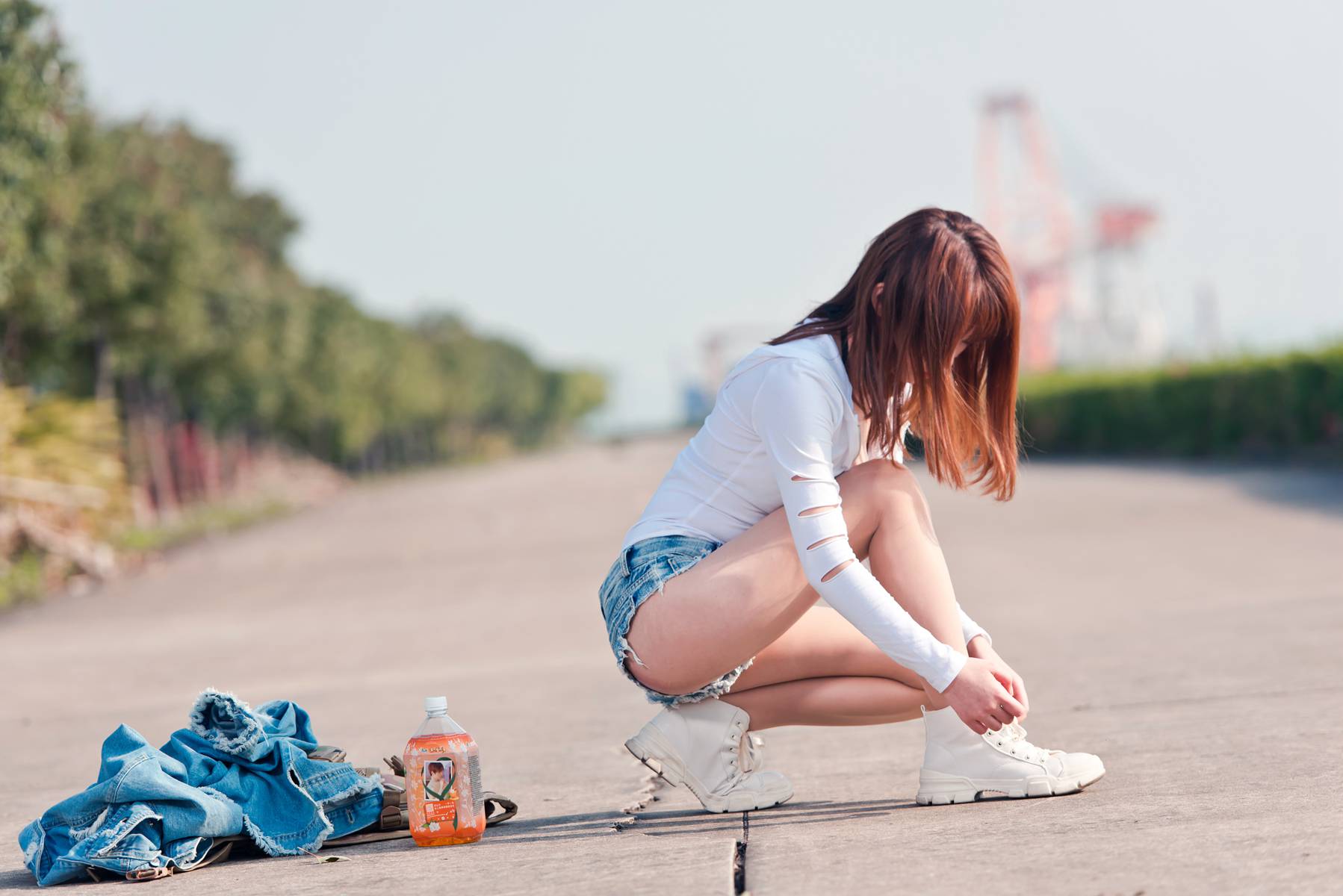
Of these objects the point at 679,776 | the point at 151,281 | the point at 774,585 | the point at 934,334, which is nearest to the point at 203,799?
the point at 679,776

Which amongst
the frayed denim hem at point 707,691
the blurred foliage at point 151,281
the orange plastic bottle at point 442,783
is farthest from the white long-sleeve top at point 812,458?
the blurred foliage at point 151,281

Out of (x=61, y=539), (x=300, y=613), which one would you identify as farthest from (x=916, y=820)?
(x=61, y=539)

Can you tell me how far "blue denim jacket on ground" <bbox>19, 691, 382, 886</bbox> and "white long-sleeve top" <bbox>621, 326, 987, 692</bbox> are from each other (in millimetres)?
1171

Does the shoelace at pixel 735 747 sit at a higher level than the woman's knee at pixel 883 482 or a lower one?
lower

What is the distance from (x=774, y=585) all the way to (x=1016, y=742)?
64cm

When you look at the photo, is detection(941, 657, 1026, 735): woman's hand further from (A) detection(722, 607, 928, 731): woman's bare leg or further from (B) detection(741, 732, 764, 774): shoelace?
(B) detection(741, 732, 764, 774): shoelace

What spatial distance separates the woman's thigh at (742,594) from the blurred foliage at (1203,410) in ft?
26.3

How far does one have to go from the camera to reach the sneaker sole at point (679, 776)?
3482 mm

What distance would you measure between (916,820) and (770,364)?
1012 mm

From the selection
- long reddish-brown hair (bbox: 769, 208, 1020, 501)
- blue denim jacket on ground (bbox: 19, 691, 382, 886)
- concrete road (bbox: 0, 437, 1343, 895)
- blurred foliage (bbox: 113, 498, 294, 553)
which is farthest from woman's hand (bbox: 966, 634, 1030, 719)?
blurred foliage (bbox: 113, 498, 294, 553)

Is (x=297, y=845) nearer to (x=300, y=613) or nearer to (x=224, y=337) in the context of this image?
(x=300, y=613)

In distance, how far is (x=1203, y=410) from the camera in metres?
20.5

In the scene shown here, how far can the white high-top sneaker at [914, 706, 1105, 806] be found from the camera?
11.0 feet

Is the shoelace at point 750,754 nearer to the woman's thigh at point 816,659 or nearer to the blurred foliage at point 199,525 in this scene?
the woman's thigh at point 816,659
